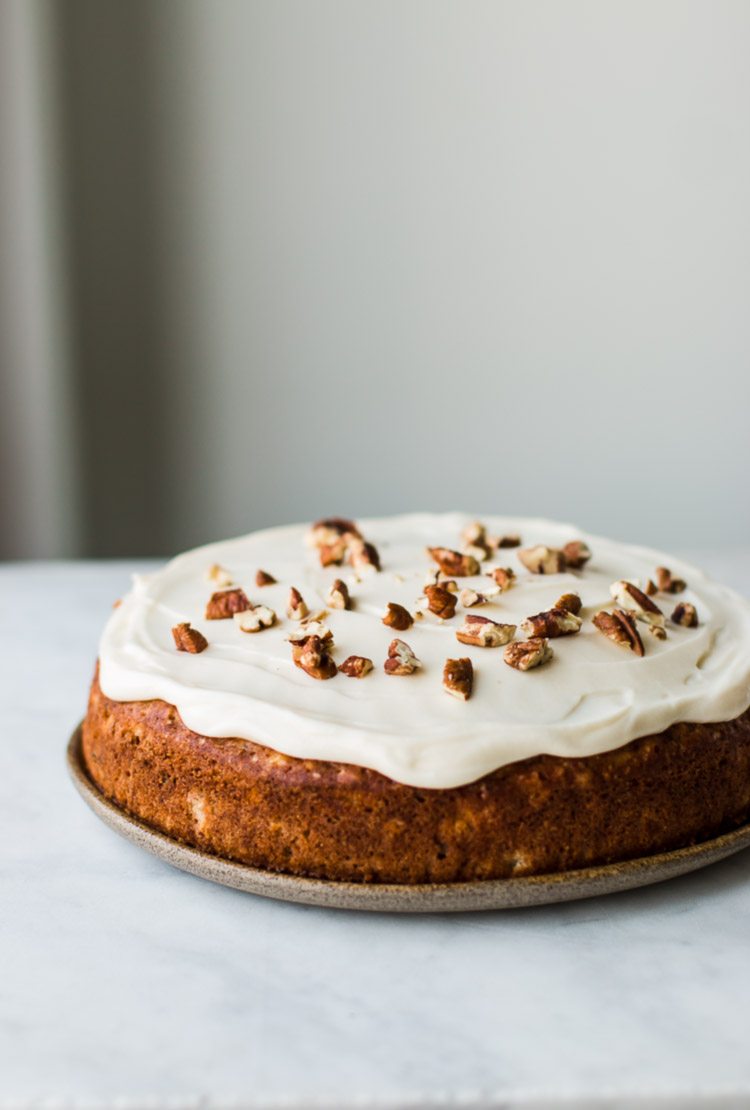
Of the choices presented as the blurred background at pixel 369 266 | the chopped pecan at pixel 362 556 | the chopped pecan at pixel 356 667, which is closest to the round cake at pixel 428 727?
the chopped pecan at pixel 356 667

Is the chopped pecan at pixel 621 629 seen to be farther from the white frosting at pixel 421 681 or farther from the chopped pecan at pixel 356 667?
the chopped pecan at pixel 356 667

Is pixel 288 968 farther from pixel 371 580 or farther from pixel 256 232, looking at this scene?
pixel 256 232

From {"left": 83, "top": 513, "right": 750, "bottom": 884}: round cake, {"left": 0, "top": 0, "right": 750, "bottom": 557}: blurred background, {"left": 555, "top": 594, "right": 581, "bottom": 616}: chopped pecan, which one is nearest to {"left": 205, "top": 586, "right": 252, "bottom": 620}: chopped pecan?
{"left": 83, "top": 513, "right": 750, "bottom": 884}: round cake

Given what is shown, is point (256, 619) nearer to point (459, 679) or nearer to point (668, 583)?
point (459, 679)

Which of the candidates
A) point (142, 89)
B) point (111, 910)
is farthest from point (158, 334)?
point (111, 910)

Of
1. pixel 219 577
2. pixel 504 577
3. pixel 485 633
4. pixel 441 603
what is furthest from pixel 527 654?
pixel 219 577

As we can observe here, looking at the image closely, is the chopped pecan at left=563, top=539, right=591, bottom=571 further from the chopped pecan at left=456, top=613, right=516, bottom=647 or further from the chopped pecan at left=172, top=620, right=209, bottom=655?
the chopped pecan at left=172, top=620, right=209, bottom=655
